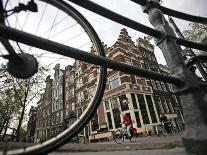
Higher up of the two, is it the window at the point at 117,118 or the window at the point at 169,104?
the window at the point at 169,104

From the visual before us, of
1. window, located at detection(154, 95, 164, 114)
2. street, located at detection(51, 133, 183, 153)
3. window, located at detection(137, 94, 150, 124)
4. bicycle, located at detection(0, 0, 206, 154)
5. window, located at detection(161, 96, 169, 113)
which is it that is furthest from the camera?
window, located at detection(161, 96, 169, 113)

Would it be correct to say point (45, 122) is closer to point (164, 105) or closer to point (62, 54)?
point (62, 54)

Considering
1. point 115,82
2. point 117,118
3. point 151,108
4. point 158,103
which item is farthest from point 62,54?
point 158,103

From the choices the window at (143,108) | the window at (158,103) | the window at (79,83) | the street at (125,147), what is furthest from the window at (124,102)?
the window at (79,83)

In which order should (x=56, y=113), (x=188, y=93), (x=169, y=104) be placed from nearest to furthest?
(x=188, y=93), (x=56, y=113), (x=169, y=104)

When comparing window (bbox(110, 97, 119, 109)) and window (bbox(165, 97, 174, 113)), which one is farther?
window (bbox(165, 97, 174, 113))

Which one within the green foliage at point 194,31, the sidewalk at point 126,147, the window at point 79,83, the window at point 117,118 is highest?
the green foliage at point 194,31

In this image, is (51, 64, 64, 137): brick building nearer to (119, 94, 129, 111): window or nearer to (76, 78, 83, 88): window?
(76, 78, 83, 88): window

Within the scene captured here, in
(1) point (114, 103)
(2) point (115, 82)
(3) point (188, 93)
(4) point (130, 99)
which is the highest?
(2) point (115, 82)

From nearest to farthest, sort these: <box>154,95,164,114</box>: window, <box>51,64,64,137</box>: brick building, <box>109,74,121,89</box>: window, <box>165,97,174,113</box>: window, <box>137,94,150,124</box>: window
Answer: <box>51,64,64,137</box>: brick building < <box>137,94,150,124</box>: window < <box>109,74,121,89</box>: window < <box>154,95,164,114</box>: window < <box>165,97,174,113</box>: window

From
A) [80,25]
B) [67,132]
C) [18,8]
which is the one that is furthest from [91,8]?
[67,132]

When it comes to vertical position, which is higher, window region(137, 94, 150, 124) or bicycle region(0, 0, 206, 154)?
window region(137, 94, 150, 124)

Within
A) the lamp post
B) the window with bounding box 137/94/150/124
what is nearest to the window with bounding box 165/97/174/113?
the window with bounding box 137/94/150/124

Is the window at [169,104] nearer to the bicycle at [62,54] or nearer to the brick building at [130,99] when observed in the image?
the brick building at [130,99]
